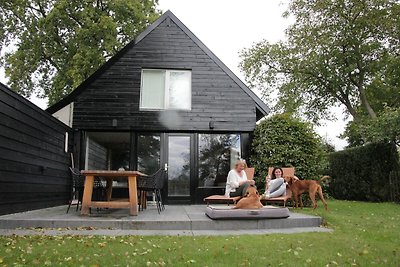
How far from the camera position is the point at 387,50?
1830 cm

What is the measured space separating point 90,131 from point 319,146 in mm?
6446

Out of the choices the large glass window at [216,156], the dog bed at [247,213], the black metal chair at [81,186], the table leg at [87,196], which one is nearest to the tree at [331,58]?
the large glass window at [216,156]

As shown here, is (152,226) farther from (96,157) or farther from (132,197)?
(96,157)

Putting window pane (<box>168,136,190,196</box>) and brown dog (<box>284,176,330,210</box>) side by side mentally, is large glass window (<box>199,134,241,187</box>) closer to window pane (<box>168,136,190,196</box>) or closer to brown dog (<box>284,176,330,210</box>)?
window pane (<box>168,136,190,196</box>)

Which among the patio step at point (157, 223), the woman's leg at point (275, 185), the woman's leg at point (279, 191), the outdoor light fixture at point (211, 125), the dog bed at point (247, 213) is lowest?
the patio step at point (157, 223)

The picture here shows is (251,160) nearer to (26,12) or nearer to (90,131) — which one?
(90,131)

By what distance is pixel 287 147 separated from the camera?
1014 centimetres

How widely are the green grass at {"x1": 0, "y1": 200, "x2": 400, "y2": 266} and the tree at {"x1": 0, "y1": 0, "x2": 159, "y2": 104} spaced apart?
13.9 m

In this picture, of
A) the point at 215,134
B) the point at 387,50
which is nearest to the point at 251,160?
the point at 215,134

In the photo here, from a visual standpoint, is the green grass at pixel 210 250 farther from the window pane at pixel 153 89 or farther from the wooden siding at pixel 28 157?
the window pane at pixel 153 89

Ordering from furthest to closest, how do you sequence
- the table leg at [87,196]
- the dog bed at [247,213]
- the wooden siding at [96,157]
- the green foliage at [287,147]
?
the wooden siding at [96,157] < the green foliage at [287,147] < the table leg at [87,196] < the dog bed at [247,213]

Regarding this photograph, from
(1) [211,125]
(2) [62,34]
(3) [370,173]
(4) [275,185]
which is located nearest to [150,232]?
(4) [275,185]

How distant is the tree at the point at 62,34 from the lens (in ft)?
59.0

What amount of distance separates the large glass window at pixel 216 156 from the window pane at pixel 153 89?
160cm
